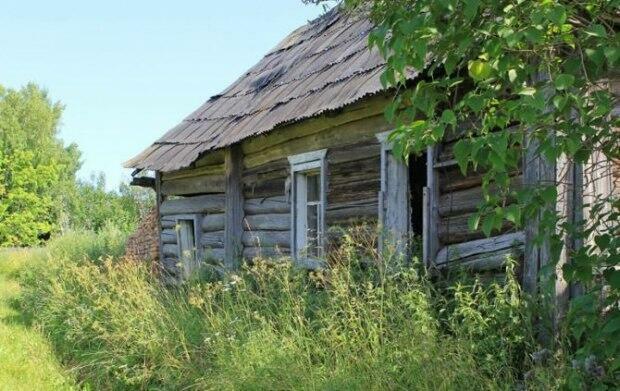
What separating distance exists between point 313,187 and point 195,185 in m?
3.41

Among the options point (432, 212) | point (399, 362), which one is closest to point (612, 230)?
point (399, 362)

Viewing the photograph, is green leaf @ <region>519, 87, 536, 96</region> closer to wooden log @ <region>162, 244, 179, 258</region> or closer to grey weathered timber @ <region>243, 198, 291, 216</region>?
grey weathered timber @ <region>243, 198, 291, 216</region>

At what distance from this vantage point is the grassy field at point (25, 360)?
24.2 feet

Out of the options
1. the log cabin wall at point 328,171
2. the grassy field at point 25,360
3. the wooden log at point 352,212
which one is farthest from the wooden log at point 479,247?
the grassy field at point 25,360

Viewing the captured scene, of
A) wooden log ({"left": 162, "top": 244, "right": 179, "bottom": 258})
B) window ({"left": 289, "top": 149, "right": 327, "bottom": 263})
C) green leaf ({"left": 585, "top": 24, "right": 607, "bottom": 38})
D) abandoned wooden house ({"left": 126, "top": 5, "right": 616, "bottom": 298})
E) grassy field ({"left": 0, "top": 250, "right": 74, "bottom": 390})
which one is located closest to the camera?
green leaf ({"left": 585, "top": 24, "right": 607, "bottom": 38})

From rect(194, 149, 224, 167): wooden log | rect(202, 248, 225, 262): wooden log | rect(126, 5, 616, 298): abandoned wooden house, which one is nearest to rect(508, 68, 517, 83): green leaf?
rect(126, 5, 616, 298): abandoned wooden house

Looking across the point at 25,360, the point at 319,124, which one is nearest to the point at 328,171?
the point at 319,124

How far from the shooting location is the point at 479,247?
6.35 m

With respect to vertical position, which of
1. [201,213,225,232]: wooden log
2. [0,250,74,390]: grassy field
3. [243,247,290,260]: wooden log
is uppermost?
[201,213,225,232]: wooden log

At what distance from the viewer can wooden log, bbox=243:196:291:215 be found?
32.1ft

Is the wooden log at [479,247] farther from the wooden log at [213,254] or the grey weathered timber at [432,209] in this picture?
the wooden log at [213,254]

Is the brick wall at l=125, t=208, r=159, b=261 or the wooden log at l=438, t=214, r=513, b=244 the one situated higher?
the wooden log at l=438, t=214, r=513, b=244

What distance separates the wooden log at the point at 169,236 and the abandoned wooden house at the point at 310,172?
1.2 inches

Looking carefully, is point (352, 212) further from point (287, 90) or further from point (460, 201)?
point (287, 90)
